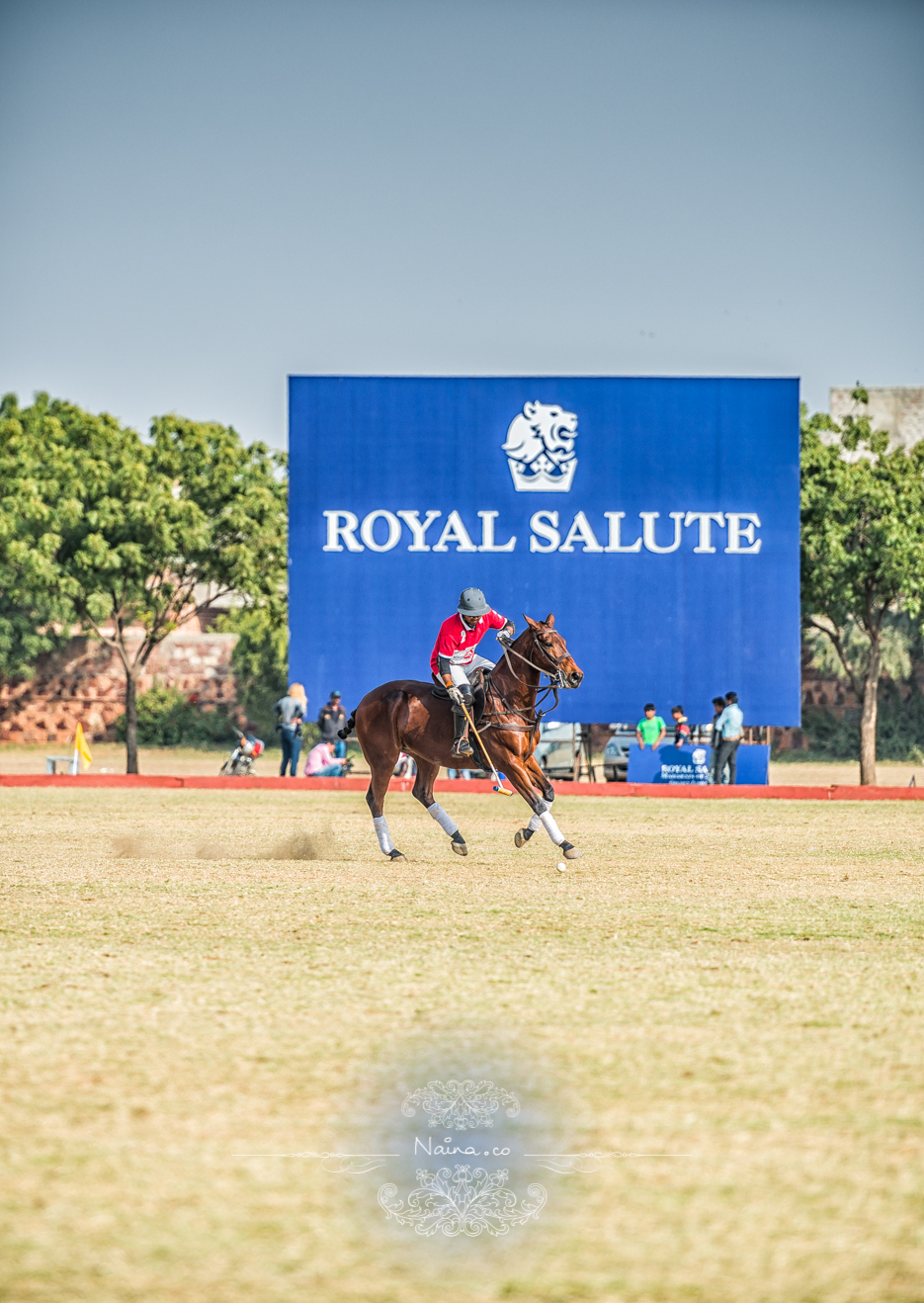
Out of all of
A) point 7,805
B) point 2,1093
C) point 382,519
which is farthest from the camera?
point 382,519

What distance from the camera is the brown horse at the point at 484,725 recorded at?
1391 cm

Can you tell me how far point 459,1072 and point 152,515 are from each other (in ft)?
94.6

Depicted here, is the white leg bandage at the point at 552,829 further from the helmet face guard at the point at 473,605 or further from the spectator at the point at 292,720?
the spectator at the point at 292,720

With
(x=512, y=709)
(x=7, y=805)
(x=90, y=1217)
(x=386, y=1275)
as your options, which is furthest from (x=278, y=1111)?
(x=7, y=805)

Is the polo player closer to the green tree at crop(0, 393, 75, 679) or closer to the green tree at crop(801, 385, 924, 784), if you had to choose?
the green tree at crop(801, 385, 924, 784)

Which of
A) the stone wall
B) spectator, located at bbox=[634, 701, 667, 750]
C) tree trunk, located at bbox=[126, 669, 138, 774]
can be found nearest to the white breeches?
spectator, located at bbox=[634, 701, 667, 750]

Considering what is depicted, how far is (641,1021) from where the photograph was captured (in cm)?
650

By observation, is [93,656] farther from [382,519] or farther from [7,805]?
[7,805]

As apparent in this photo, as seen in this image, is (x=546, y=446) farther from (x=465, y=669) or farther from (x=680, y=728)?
(x=465, y=669)

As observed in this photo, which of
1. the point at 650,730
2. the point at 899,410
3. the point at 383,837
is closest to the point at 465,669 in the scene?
the point at 383,837

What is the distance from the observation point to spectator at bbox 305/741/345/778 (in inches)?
1101

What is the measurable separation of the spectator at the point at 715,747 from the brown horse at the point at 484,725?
12655 mm

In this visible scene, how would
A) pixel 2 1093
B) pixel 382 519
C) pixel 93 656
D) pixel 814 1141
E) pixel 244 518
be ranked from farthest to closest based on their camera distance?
pixel 93 656, pixel 244 518, pixel 382 519, pixel 2 1093, pixel 814 1141

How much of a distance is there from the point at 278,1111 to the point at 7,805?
17.2 meters
